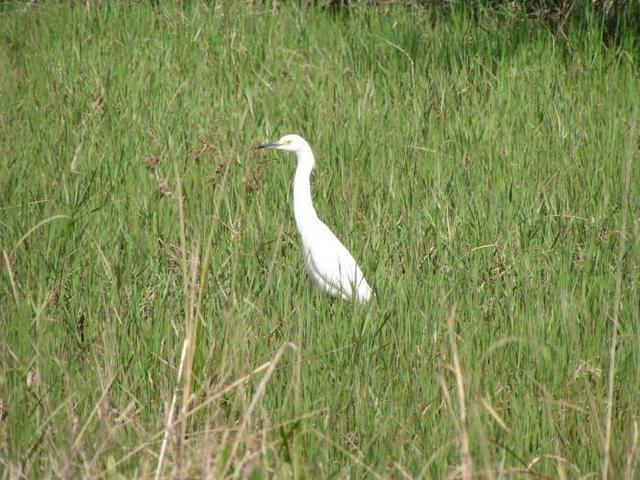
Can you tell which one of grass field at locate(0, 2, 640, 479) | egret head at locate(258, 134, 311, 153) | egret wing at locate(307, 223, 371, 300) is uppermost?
egret head at locate(258, 134, 311, 153)

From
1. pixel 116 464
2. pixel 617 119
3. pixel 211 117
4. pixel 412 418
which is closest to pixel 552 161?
pixel 617 119

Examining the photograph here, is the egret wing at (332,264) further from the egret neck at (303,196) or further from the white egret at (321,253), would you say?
the egret neck at (303,196)

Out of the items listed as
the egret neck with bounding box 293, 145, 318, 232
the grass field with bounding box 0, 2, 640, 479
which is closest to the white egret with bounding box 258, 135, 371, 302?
the egret neck with bounding box 293, 145, 318, 232

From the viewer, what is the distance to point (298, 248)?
5.15m

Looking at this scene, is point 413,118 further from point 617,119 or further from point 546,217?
point 546,217

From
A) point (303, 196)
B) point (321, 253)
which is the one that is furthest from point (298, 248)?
point (321, 253)

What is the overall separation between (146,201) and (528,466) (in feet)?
8.91

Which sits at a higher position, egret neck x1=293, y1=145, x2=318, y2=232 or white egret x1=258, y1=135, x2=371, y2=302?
egret neck x1=293, y1=145, x2=318, y2=232

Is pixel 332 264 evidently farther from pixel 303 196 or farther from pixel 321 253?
pixel 303 196

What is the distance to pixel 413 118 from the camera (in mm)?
6344

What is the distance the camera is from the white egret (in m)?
4.59

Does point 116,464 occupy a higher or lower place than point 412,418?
higher

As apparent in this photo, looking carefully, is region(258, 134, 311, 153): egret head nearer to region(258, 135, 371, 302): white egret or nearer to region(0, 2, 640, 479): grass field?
region(258, 135, 371, 302): white egret

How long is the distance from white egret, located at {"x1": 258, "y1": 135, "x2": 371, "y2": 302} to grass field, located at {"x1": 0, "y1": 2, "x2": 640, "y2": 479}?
0.43 feet
